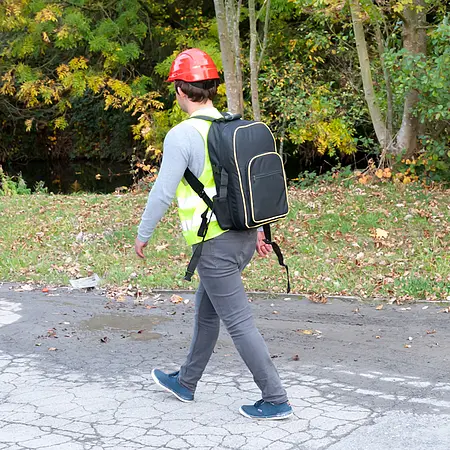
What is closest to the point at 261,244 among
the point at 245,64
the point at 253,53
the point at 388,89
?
the point at 388,89

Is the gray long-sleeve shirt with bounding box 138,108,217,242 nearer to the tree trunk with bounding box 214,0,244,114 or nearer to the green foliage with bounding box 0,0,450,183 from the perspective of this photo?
the green foliage with bounding box 0,0,450,183

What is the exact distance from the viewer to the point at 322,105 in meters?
13.8

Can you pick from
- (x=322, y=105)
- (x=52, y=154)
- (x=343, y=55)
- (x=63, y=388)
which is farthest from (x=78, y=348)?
(x=52, y=154)

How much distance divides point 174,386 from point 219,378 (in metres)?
0.50

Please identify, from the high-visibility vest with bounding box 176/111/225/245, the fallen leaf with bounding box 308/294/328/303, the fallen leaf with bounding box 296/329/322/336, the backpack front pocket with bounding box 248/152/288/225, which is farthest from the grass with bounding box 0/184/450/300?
the high-visibility vest with bounding box 176/111/225/245

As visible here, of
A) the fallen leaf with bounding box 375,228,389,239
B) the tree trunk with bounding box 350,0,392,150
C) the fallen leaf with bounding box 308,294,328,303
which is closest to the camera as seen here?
the fallen leaf with bounding box 308,294,328,303

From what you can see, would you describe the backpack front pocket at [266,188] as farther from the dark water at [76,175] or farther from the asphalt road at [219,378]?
the dark water at [76,175]

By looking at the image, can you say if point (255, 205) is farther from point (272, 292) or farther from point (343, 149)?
point (343, 149)

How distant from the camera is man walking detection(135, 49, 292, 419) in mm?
4180

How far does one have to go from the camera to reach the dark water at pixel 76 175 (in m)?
23.7

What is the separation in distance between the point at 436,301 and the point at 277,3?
10.1m

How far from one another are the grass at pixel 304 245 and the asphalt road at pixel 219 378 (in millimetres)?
593

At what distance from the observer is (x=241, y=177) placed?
4113 mm

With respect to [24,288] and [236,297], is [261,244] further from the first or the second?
[24,288]
